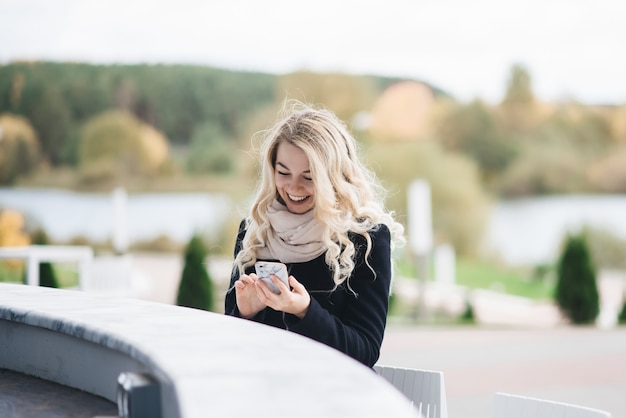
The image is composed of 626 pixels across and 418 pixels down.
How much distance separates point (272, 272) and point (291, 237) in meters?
0.30

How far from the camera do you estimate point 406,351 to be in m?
8.82

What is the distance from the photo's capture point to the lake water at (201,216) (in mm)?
17156

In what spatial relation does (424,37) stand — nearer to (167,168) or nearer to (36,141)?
(167,168)

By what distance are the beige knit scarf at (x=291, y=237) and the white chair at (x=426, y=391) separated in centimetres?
39

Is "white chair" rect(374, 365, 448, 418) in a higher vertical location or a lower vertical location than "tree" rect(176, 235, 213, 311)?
higher

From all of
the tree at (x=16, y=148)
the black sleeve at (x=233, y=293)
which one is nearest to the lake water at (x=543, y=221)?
the tree at (x=16, y=148)

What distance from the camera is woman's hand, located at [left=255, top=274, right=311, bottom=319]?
2.02 meters

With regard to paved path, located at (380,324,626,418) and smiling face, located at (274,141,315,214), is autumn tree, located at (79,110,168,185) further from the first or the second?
smiling face, located at (274,141,315,214)

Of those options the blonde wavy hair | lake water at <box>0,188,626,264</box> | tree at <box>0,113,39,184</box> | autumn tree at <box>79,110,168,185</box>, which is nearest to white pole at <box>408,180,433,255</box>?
lake water at <box>0,188,626,264</box>

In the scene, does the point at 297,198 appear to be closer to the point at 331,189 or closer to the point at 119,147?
the point at 331,189

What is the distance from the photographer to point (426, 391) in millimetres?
2037

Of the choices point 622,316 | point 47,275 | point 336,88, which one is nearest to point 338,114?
point 336,88

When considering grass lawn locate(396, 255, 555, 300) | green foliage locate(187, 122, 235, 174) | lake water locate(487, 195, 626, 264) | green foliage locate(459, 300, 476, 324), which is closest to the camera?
green foliage locate(459, 300, 476, 324)

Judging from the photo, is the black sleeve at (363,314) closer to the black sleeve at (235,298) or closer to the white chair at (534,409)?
the black sleeve at (235,298)
